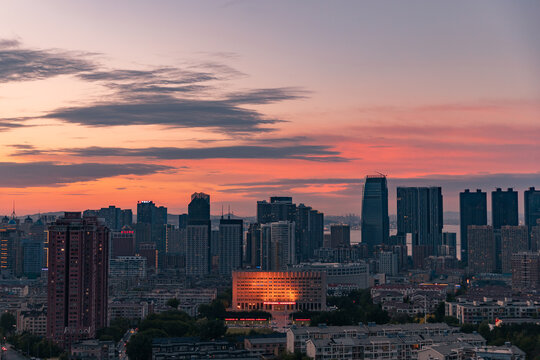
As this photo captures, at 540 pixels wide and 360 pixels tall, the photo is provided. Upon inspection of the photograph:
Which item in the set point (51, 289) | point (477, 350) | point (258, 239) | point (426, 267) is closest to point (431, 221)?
point (426, 267)

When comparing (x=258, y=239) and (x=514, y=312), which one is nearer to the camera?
(x=514, y=312)

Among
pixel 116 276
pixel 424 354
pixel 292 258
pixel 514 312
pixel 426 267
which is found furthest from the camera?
pixel 426 267

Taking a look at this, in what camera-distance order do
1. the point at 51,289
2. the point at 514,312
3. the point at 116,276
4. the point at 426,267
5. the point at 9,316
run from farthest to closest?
the point at 426,267
the point at 116,276
the point at 9,316
the point at 514,312
the point at 51,289

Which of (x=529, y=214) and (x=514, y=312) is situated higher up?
(x=529, y=214)

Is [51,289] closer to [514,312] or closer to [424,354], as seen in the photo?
[424,354]

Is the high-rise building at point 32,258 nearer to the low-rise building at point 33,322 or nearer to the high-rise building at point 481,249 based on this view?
the high-rise building at point 481,249

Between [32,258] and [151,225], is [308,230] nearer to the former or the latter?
[151,225]
